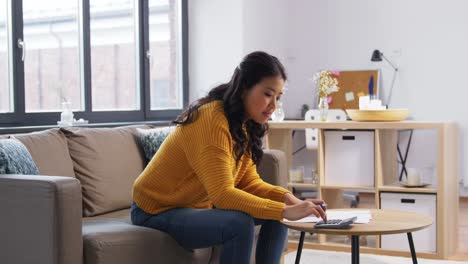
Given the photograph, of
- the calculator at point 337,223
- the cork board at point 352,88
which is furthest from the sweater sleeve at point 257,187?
the cork board at point 352,88

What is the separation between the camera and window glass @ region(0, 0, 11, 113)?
14.0 ft

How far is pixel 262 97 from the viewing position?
2.49m

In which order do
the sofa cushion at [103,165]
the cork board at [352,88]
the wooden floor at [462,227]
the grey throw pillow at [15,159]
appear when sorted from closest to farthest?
the grey throw pillow at [15,159], the sofa cushion at [103,165], the wooden floor at [462,227], the cork board at [352,88]

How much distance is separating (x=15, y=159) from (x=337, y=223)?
1.23 m

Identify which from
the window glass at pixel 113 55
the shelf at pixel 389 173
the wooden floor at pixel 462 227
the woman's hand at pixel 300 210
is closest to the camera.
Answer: the woman's hand at pixel 300 210


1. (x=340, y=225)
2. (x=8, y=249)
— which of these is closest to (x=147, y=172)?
(x=8, y=249)

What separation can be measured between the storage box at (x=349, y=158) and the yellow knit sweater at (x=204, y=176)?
169 centimetres

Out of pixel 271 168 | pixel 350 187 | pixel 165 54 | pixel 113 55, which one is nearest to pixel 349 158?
pixel 350 187

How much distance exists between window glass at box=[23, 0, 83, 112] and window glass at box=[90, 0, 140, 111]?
0.91ft

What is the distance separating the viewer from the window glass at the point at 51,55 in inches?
179

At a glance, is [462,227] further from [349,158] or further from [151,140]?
[151,140]

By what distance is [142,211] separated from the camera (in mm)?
2646

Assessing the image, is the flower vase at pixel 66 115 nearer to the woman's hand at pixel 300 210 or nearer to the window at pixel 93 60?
the window at pixel 93 60

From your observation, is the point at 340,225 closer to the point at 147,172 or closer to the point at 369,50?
the point at 147,172
